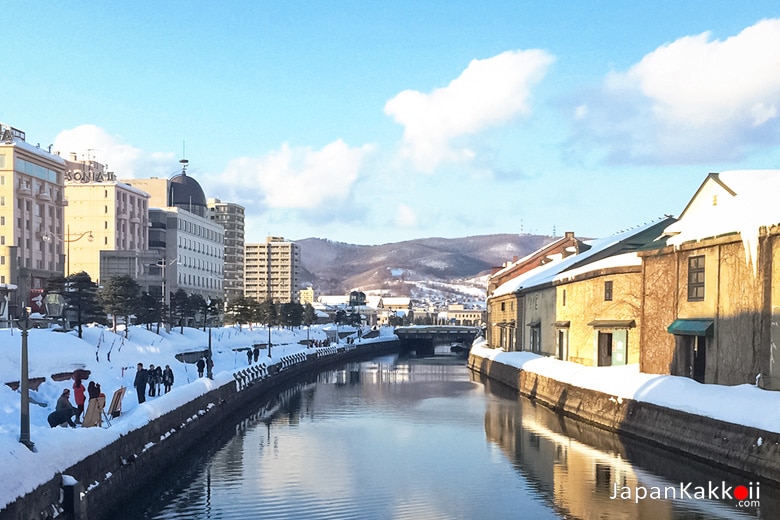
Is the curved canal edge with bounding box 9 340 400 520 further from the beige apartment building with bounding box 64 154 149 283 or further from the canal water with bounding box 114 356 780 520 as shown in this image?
the beige apartment building with bounding box 64 154 149 283

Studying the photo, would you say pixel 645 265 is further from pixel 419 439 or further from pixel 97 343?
pixel 97 343

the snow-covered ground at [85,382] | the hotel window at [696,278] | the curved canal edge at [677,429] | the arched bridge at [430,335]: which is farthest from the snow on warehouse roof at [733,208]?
the arched bridge at [430,335]

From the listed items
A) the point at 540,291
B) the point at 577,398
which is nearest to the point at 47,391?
the point at 577,398

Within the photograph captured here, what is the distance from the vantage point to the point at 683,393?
35094 mm

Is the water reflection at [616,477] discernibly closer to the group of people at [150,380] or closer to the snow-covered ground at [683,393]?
the snow-covered ground at [683,393]

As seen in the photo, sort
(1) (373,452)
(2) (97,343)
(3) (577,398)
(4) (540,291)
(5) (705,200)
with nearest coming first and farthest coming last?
(1) (373,452) < (5) (705,200) < (3) (577,398) < (2) (97,343) < (4) (540,291)

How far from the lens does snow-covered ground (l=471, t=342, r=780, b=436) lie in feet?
93.6

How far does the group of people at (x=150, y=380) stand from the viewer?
3591cm

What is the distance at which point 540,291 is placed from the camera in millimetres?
68688

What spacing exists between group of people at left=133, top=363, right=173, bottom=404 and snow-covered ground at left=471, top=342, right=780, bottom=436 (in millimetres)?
23786

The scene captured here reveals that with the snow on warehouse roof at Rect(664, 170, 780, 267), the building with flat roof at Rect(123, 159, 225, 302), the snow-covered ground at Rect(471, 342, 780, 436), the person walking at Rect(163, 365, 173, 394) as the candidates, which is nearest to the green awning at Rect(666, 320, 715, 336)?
the snow-covered ground at Rect(471, 342, 780, 436)

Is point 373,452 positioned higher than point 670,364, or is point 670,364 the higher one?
point 670,364

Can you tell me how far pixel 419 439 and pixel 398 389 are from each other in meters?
30.8

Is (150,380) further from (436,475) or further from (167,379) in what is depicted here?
(436,475)
